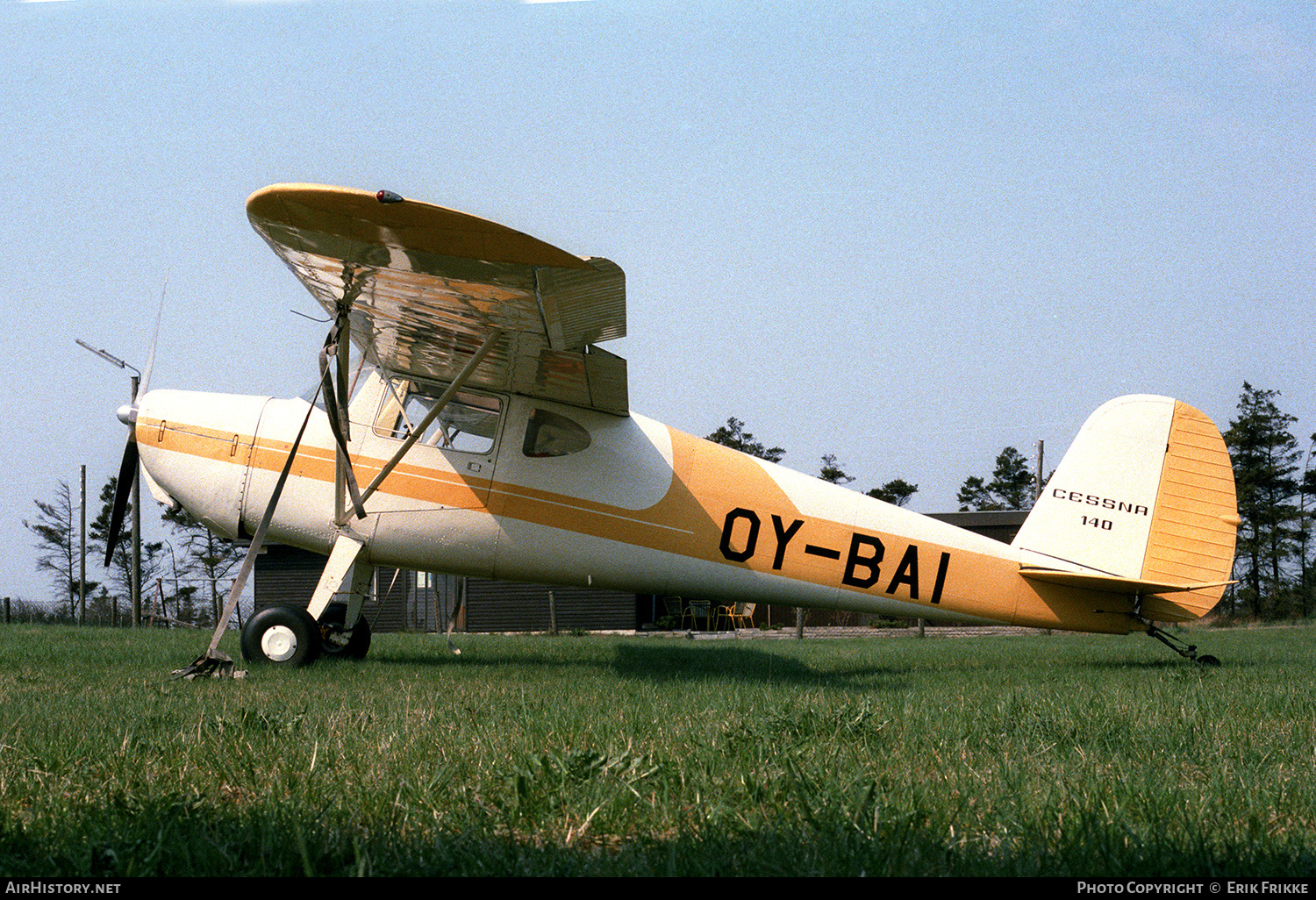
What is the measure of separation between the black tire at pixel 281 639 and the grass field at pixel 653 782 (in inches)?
69.6

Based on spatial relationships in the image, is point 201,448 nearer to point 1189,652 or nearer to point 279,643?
point 279,643

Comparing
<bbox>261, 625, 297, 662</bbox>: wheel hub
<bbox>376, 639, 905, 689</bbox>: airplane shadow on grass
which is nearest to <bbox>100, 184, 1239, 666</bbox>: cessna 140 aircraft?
<bbox>261, 625, 297, 662</bbox>: wheel hub

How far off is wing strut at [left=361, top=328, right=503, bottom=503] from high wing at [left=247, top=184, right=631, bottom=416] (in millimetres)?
121

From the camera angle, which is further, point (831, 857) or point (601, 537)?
point (601, 537)

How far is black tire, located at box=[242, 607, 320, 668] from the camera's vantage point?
7594 millimetres

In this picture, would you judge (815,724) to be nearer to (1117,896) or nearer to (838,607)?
(1117,896)

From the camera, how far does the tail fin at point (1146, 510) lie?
29.7 ft

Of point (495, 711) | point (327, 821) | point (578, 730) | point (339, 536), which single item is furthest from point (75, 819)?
point (339, 536)

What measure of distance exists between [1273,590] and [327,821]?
4993 centimetres

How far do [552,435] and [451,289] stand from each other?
194cm

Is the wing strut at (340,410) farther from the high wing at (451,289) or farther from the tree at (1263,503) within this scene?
the tree at (1263,503)

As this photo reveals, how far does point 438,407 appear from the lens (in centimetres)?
747

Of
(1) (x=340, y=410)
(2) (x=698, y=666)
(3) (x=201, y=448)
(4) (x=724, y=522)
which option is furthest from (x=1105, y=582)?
(3) (x=201, y=448)

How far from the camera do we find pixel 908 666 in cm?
923
